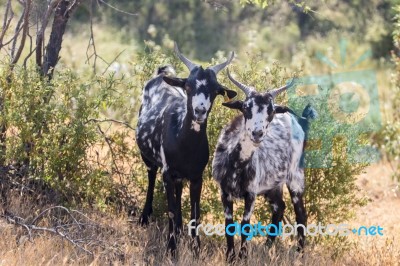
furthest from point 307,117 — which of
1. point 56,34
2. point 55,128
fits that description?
point 56,34

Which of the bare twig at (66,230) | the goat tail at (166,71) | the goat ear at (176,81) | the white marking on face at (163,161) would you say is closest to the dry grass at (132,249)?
the bare twig at (66,230)

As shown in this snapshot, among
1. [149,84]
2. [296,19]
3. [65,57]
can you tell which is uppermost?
[296,19]

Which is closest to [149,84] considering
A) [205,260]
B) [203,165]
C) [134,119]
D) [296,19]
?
[134,119]

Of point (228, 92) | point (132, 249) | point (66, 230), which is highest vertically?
point (228, 92)

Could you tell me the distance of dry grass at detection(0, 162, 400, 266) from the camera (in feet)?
26.2

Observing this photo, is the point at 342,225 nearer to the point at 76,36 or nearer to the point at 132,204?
the point at 132,204

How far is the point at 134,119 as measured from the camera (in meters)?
11.4

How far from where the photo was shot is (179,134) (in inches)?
339

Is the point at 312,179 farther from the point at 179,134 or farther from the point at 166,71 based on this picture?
the point at 166,71

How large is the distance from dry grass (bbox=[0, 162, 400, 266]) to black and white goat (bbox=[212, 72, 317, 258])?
14.4 inches

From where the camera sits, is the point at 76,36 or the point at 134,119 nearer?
the point at 134,119

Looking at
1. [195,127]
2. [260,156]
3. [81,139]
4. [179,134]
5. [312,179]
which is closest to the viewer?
[195,127]

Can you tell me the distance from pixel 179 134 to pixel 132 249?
145cm

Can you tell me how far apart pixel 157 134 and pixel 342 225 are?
2.83 m
